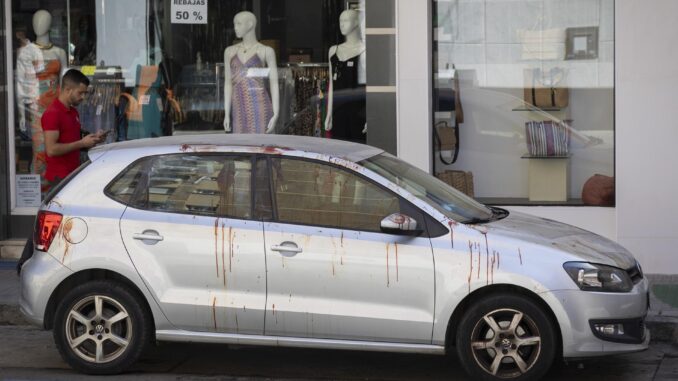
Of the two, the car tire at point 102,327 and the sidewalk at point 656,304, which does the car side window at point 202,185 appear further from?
the sidewalk at point 656,304

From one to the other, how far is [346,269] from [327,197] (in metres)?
0.52

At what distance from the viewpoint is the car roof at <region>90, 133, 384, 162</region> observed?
7234mm

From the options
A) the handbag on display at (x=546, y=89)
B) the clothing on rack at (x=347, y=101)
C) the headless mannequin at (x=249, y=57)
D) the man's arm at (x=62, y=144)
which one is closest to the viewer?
the man's arm at (x=62, y=144)

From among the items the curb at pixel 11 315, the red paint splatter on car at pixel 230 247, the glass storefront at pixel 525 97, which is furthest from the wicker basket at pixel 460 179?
the red paint splatter on car at pixel 230 247

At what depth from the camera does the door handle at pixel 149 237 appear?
277 inches

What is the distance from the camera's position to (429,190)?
24.2 feet

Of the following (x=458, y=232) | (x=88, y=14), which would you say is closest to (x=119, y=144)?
(x=458, y=232)

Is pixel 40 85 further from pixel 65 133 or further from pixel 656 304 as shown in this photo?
pixel 656 304

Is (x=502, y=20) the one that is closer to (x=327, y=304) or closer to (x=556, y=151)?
(x=556, y=151)

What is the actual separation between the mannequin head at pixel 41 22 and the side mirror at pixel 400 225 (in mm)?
6669

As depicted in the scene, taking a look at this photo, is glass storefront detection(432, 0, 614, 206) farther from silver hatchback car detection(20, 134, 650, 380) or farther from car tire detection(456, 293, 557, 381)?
car tire detection(456, 293, 557, 381)

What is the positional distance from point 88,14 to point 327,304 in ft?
21.3

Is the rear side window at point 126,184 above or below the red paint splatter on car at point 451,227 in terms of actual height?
above

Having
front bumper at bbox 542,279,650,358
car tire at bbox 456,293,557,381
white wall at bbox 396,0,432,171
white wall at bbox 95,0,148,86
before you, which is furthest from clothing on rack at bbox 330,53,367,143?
front bumper at bbox 542,279,650,358
